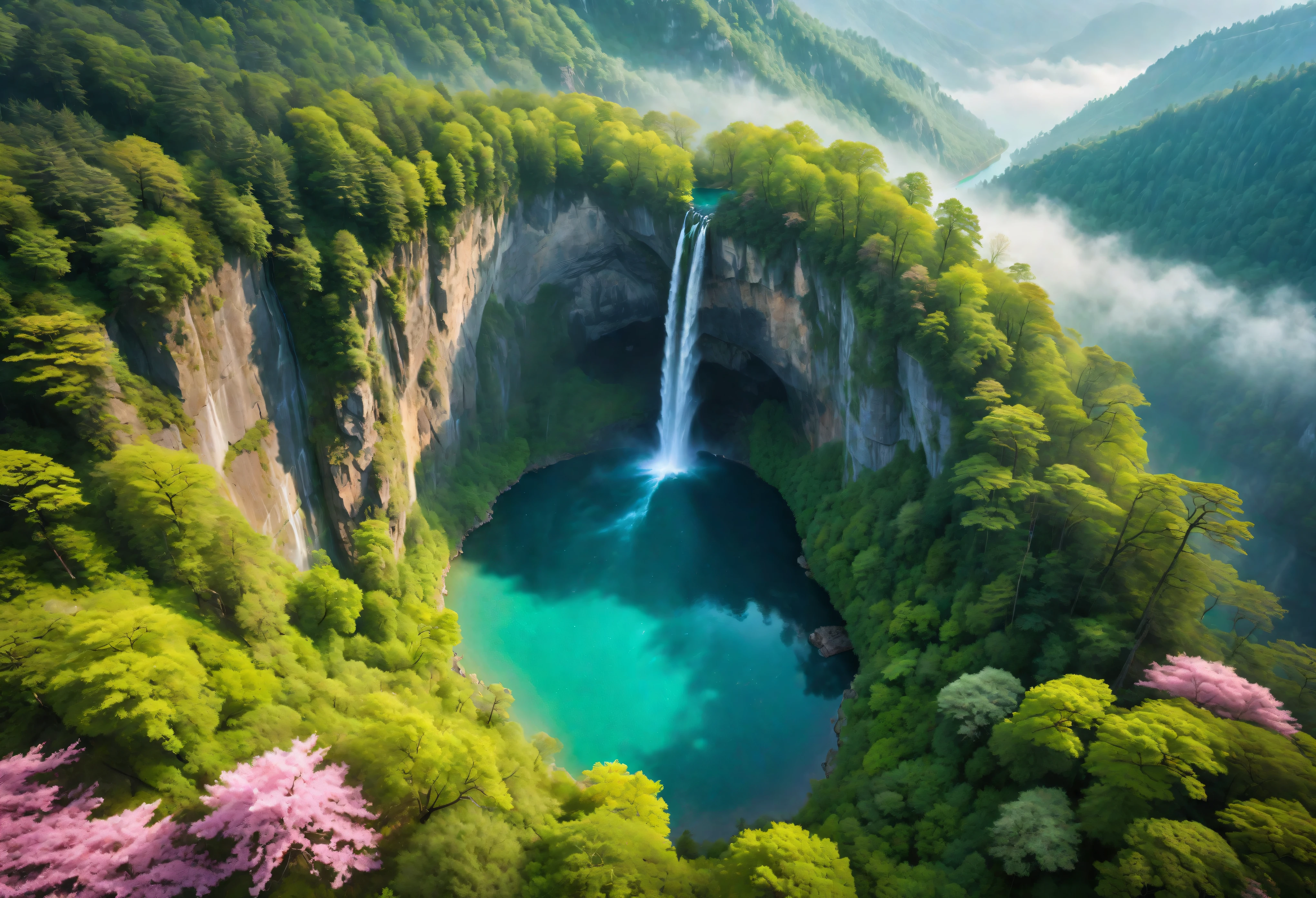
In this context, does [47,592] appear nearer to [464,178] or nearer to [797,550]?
[464,178]

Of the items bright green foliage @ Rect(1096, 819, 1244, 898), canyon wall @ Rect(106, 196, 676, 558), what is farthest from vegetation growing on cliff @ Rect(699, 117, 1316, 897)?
canyon wall @ Rect(106, 196, 676, 558)

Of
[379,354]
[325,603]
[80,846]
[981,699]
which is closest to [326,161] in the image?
[379,354]

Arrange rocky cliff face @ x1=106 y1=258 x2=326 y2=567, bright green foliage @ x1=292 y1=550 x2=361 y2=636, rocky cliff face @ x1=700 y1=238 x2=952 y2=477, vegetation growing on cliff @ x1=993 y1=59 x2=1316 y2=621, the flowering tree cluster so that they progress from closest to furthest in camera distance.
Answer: the flowering tree cluster < rocky cliff face @ x1=106 y1=258 x2=326 y2=567 < bright green foliage @ x1=292 y1=550 x2=361 y2=636 < rocky cliff face @ x1=700 y1=238 x2=952 y2=477 < vegetation growing on cliff @ x1=993 y1=59 x2=1316 y2=621

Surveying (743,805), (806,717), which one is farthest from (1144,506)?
(743,805)

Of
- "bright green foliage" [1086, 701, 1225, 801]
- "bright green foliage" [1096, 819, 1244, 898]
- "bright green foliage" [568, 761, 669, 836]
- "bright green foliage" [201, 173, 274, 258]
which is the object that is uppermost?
"bright green foliage" [201, 173, 274, 258]

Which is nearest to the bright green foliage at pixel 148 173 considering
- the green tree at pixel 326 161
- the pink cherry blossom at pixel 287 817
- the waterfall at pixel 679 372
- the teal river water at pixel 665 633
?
the green tree at pixel 326 161

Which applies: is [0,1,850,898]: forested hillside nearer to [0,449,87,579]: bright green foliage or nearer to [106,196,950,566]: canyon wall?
[0,449,87,579]: bright green foliage
